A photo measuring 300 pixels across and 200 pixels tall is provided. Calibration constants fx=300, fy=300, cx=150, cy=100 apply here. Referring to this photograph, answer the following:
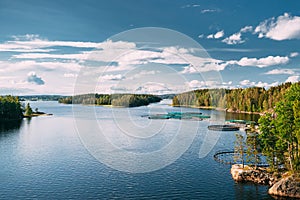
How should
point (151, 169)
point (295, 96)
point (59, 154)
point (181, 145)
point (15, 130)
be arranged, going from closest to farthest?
point (295, 96), point (151, 169), point (59, 154), point (181, 145), point (15, 130)

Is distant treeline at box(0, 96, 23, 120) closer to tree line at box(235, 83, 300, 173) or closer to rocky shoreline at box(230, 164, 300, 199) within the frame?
rocky shoreline at box(230, 164, 300, 199)

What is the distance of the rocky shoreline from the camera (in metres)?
51.5

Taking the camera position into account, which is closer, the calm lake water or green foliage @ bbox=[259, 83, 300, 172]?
the calm lake water

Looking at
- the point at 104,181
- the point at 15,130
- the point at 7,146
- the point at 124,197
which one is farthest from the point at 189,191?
the point at 15,130

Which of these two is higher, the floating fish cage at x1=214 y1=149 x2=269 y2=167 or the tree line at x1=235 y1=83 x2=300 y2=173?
the tree line at x1=235 y1=83 x2=300 y2=173

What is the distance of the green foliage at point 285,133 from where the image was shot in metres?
54.1

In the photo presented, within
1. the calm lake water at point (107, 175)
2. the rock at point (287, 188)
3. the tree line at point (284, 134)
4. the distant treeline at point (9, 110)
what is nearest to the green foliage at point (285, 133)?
the tree line at point (284, 134)

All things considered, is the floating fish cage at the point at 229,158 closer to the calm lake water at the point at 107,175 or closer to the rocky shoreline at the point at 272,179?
the calm lake water at the point at 107,175

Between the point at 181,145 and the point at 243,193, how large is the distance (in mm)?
42957

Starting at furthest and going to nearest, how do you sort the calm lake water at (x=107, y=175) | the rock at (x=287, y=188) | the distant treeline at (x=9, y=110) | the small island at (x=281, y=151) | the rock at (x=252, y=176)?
the distant treeline at (x=9, y=110)
the rock at (x=252, y=176)
the calm lake water at (x=107, y=175)
the small island at (x=281, y=151)
the rock at (x=287, y=188)

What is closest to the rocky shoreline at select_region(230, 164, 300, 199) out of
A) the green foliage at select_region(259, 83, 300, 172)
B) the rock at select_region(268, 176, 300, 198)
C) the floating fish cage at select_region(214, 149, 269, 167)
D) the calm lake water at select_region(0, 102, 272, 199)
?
the rock at select_region(268, 176, 300, 198)

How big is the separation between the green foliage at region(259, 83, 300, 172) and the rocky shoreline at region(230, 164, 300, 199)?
2351mm

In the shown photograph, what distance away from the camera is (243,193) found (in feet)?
175

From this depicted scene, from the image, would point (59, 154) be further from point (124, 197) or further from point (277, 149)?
point (277, 149)
